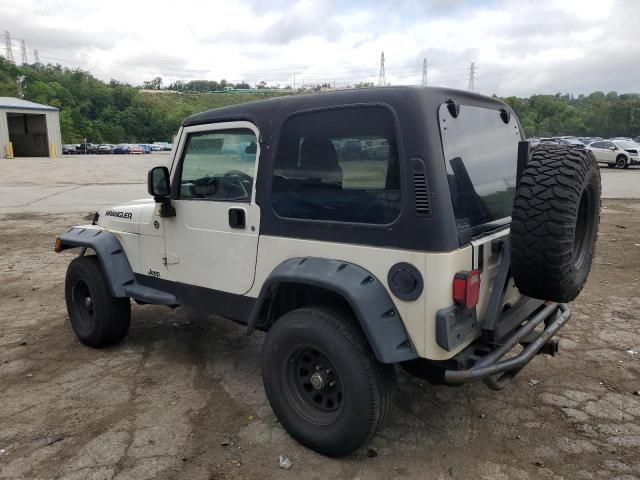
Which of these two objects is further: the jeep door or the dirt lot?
the jeep door

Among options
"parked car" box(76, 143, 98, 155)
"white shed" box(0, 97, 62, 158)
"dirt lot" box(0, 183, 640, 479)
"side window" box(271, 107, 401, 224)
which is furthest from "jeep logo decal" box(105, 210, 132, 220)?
"parked car" box(76, 143, 98, 155)

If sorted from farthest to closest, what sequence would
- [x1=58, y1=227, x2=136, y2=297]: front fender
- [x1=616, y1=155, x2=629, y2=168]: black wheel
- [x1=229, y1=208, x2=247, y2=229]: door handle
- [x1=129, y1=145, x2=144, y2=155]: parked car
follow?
[x1=129, y1=145, x2=144, y2=155]: parked car → [x1=616, y1=155, x2=629, y2=168]: black wheel → [x1=58, y1=227, x2=136, y2=297]: front fender → [x1=229, y1=208, x2=247, y2=229]: door handle

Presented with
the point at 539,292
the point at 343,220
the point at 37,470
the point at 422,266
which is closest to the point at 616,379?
the point at 539,292

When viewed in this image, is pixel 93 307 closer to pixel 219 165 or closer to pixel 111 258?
pixel 111 258

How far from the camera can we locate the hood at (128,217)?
12.9ft

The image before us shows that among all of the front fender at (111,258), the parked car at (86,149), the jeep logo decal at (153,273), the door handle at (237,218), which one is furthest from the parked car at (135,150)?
the door handle at (237,218)

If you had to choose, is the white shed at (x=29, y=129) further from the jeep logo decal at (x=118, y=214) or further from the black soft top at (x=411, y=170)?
the black soft top at (x=411, y=170)

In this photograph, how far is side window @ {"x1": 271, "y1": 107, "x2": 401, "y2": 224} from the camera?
258cm

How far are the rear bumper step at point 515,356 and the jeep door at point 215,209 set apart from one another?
1463 mm

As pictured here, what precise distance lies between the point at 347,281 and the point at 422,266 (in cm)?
40

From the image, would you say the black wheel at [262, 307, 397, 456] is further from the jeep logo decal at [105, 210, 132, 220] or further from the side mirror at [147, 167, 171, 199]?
the jeep logo decal at [105, 210, 132, 220]

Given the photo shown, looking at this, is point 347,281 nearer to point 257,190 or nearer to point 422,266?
point 422,266

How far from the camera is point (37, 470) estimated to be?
9.04 feet

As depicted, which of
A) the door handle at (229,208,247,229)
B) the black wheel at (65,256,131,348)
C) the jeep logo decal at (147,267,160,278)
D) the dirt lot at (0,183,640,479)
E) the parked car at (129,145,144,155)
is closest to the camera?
the dirt lot at (0,183,640,479)
